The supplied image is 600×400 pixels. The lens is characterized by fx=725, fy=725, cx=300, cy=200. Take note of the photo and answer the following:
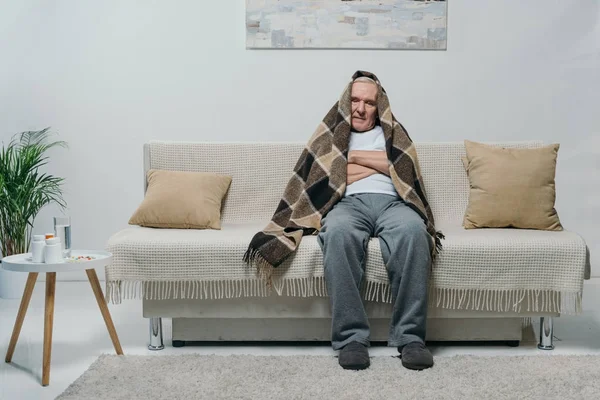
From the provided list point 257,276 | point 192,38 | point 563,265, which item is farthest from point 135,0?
point 563,265

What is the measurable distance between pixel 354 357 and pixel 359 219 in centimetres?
Answer: 56

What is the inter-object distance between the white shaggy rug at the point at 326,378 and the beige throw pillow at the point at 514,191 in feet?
2.01

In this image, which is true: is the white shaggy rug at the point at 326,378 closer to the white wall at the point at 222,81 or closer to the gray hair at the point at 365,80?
the gray hair at the point at 365,80

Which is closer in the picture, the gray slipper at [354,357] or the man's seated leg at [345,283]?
the gray slipper at [354,357]

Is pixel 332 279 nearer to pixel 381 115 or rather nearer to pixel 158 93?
pixel 381 115

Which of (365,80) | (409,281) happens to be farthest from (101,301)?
(365,80)

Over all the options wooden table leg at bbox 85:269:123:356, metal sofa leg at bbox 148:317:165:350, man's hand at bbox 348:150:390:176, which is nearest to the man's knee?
man's hand at bbox 348:150:390:176

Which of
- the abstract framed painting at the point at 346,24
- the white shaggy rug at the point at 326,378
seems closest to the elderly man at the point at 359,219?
the white shaggy rug at the point at 326,378

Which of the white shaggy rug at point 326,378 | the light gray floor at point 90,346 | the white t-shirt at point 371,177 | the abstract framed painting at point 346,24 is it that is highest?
the abstract framed painting at point 346,24

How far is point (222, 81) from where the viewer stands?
13.1ft

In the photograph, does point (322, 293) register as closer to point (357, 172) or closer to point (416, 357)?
point (416, 357)

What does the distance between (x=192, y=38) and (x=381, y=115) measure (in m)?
1.42

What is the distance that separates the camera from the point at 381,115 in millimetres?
3027

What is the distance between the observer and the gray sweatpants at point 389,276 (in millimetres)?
2506
